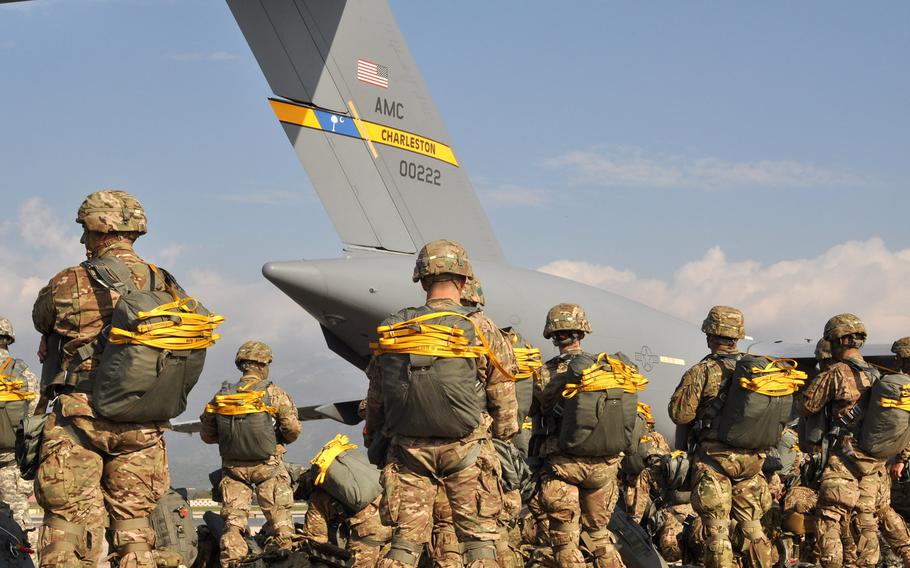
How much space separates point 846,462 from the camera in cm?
912

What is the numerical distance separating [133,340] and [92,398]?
446mm

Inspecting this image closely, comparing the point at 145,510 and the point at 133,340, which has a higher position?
the point at 133,340

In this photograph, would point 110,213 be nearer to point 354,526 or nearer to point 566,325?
point 354,526

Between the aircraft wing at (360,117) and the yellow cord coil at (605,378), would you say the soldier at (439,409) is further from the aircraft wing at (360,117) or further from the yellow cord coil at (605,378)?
the aircraft wing at (360,117)

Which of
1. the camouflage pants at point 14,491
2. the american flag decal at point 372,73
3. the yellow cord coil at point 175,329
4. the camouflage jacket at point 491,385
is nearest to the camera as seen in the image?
the yellow cord coil at point 175,329

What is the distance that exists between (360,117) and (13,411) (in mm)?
6354

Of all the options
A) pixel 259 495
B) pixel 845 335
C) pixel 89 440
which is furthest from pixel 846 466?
pixel 89 440

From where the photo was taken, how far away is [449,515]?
5.96 m

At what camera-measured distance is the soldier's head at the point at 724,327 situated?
28.3ft

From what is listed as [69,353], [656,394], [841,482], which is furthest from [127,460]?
[656,394]

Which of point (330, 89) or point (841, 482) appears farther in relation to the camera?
point (330, 89)

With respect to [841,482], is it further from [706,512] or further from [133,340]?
[133,340]

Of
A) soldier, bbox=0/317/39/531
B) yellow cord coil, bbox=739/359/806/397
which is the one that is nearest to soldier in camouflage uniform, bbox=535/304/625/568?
yellow cord coil, bbox=739/359/806/397

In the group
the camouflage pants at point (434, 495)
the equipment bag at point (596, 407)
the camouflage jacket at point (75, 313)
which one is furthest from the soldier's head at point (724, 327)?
the camouflage jacket at point (75, 313)
